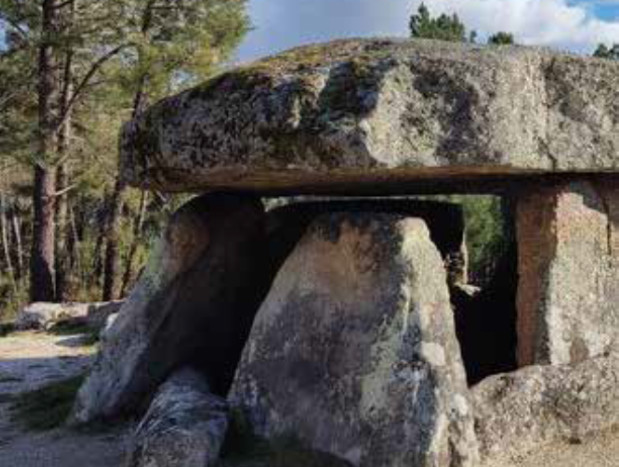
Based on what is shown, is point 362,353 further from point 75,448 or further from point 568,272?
point 75,448

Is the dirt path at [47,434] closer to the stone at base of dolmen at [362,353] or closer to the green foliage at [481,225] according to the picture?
the stone at base of dolmen at [362,353]

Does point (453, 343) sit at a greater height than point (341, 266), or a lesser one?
lesser

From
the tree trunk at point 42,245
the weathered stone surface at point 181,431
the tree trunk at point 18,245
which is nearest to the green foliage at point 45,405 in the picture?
the weathered stone surface at point 181,431

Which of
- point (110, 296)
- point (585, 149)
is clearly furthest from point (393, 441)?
point (110, 296)

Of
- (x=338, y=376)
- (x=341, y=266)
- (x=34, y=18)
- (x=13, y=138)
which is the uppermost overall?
(x=34, y=18)

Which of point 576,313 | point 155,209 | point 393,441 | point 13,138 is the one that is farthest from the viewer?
point 155,209

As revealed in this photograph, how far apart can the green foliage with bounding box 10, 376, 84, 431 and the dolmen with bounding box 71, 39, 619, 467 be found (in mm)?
476

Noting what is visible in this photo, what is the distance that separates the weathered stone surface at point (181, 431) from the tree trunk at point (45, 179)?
13.1m

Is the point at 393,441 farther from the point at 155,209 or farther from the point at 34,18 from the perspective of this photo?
the point at 155,209

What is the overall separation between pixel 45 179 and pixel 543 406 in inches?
575

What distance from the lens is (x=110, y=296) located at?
20859mm

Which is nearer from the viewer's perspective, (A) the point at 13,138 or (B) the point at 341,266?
(B) the point at 341,266

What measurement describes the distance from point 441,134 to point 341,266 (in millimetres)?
1012

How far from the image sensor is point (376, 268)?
5.70 m
